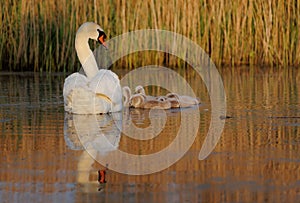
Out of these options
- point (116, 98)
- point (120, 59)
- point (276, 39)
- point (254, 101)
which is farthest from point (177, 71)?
point (116, 98)

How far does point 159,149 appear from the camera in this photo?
7535 millimetres

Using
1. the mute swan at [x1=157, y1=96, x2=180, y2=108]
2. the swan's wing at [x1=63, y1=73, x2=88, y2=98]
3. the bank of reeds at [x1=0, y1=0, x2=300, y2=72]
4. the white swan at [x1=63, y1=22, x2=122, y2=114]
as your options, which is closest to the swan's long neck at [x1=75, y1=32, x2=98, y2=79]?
the white swan at [x1=63, y1=22, x2=122, y2=114]

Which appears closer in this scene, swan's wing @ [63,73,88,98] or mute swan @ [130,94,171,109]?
swan's wing @ [63,73,88,98]

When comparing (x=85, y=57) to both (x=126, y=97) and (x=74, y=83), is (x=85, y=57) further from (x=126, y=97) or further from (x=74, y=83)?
(x=74, y=83)

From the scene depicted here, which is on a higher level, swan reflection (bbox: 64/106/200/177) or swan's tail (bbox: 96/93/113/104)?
swan's tail (bbox: 96/93/113/104)

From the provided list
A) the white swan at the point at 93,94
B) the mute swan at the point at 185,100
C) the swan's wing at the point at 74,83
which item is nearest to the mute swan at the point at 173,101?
the mute swan at the point at 185,100

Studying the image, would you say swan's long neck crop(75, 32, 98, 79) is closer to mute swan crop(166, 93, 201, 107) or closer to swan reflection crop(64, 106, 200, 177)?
swan reflection crop(64, 106, 200, 177)

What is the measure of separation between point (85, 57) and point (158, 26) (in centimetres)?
544

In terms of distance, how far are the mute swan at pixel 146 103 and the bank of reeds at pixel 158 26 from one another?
218 inches

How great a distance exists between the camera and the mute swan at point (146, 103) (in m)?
10.5

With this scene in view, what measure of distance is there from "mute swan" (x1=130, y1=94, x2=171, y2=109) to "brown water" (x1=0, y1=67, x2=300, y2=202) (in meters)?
0.26

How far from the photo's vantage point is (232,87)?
1305 centimetres

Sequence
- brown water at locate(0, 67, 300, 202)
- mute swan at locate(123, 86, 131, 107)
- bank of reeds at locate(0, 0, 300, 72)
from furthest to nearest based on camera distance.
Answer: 1. bank of reeds at locate(0, 0, 300, 72)
2. mute swan at locate(123, 86, 131, 107)
3. brown water at locate(0, 67, 300, 202)

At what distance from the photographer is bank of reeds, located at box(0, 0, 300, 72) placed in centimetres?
1612
